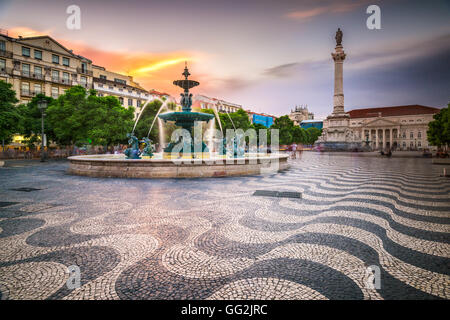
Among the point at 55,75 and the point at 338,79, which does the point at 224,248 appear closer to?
the point at 55,75

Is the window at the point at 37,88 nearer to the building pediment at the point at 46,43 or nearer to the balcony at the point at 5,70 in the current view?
the balcony at the point at 5,70

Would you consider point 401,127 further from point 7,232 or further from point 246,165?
point 7,232

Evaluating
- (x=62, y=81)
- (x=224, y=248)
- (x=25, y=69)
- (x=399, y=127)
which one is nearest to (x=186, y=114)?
(x=224, y=248)

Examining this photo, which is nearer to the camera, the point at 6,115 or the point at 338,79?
the point at 6,115

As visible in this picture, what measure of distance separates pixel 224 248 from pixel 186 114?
1182cm

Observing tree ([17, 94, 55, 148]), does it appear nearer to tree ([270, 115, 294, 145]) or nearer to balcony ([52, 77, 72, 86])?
balcony ([52, 77, 72, 86])

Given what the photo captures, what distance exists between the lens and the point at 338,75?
53.7m

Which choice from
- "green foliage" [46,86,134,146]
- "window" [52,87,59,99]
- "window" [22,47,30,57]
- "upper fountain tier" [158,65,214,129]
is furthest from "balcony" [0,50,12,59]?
"upper fountain tier" [158,65,214,129]

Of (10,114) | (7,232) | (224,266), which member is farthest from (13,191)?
(10,114)

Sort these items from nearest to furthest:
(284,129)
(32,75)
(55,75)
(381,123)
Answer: (32,75) → (55,75) → (284,129) → (381,123)

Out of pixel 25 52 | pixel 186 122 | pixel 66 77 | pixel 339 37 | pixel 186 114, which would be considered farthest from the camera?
pixel 339 37

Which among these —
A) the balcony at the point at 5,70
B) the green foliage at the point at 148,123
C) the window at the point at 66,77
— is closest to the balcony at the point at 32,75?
the balcony at the point at 5,70

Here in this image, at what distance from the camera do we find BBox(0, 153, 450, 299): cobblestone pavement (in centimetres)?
247

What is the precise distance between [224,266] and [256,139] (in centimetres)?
6166
